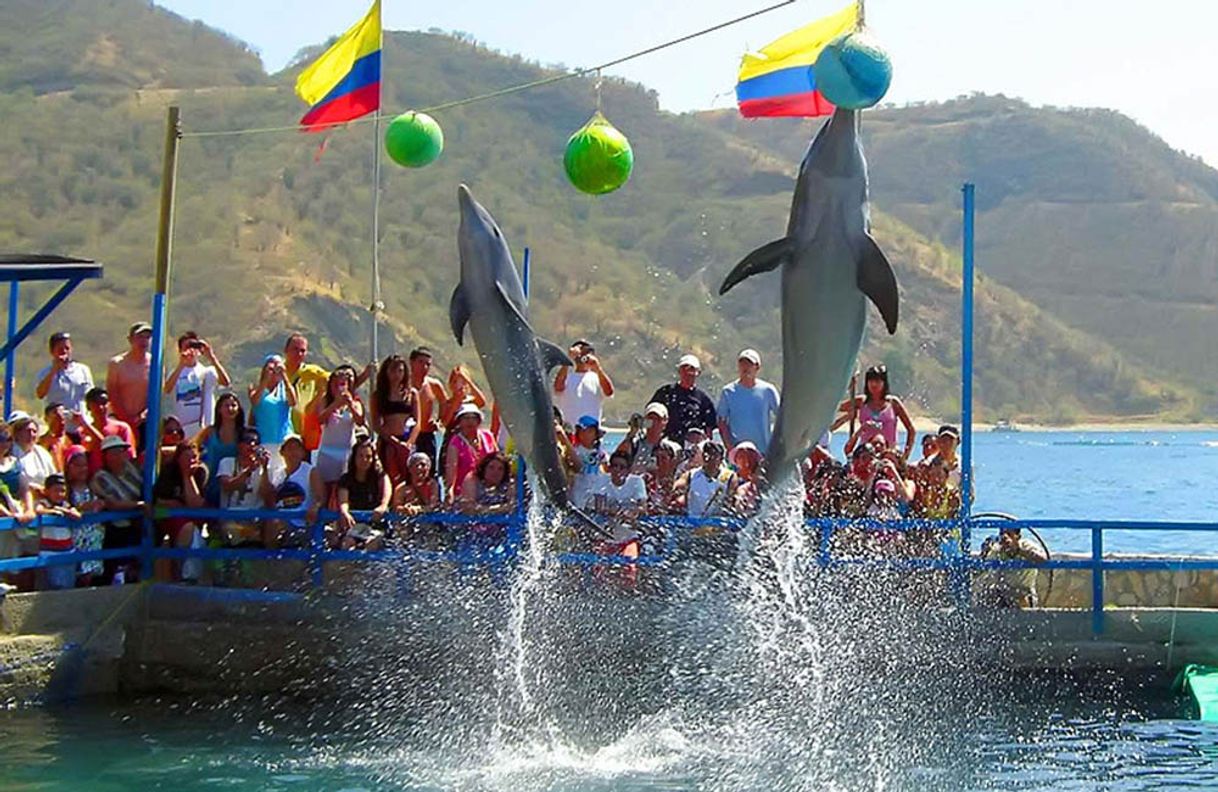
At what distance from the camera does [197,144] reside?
469 ft

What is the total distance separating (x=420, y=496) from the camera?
43.2 ft

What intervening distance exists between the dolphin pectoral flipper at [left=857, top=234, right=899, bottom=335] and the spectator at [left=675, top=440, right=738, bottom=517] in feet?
16.2

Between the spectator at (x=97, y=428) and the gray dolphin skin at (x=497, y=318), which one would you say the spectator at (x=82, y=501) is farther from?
the gray dolphin skin at (x=497, y=318)

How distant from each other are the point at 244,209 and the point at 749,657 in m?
118

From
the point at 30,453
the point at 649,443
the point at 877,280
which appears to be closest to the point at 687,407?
the point at 649,443

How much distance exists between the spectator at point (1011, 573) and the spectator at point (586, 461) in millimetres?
3030

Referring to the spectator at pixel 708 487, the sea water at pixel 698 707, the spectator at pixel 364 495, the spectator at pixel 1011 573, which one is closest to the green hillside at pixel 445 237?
the spectator at pixel 1011 573

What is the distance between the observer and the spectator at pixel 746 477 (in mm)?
12688

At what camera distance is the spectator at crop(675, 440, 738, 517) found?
13.1m

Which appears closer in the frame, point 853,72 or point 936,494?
point 853,72

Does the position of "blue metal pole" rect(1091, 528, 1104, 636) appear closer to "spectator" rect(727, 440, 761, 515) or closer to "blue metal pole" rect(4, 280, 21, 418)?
"spectator" rect(727, 440, 761, 515)

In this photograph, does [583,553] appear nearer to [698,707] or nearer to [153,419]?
[698,707]

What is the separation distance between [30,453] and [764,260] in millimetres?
7031

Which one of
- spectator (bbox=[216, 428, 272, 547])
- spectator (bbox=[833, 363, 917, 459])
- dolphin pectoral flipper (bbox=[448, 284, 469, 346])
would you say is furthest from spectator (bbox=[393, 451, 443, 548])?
dolphin pectoral flipper (bbox=[448, 284, 469, 346])
